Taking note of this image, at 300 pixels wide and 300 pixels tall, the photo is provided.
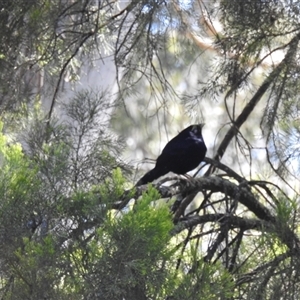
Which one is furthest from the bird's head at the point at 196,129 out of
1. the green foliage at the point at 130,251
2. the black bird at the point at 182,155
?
the green foliage at the point at 130,251

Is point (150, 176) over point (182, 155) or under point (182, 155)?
under

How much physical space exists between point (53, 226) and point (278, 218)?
0.58 metres

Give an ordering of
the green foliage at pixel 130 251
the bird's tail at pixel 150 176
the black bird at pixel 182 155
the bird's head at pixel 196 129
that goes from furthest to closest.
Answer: the bird's head at pixel 196 129 < the black bird at pixel 182 155 < the bird's tail at pixel 150 176 < the green foliage at pixel 130 251

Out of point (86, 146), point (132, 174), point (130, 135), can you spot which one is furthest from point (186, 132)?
point (130, 135)

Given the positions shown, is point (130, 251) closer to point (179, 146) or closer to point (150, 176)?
point (150, 176)

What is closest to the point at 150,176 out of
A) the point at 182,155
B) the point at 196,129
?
the point at 182,155

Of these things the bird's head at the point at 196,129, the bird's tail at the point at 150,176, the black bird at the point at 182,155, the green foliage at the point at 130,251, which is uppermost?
the bird's head at the point at 196,129

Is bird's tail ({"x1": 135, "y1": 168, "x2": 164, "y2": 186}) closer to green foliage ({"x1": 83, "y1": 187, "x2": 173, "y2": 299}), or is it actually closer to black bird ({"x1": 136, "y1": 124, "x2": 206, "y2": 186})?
black bird ({"x1": 136, "y1": 124, "x2": 206, "y2": 186})

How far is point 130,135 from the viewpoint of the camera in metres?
6.79

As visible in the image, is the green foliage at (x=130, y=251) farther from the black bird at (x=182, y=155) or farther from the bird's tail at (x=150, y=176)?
the black bird at (x=182, y=155)

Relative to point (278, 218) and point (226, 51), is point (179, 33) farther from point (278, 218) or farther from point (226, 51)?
point (278, 218)

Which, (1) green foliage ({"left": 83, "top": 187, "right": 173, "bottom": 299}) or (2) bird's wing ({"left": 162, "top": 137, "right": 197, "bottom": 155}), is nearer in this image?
(1) green foliage ({"left": 83, "top": 187, "right": 173, "bottom": 299})

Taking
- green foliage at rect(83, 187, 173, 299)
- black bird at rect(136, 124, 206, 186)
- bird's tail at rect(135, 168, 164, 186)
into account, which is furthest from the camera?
black bird at rect(136, 124, 206, 186)

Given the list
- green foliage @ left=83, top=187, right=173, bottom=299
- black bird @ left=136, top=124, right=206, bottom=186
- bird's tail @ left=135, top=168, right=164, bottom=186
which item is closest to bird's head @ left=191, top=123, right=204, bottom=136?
black bird @ left=136, top=124, right=206, bottom=186
